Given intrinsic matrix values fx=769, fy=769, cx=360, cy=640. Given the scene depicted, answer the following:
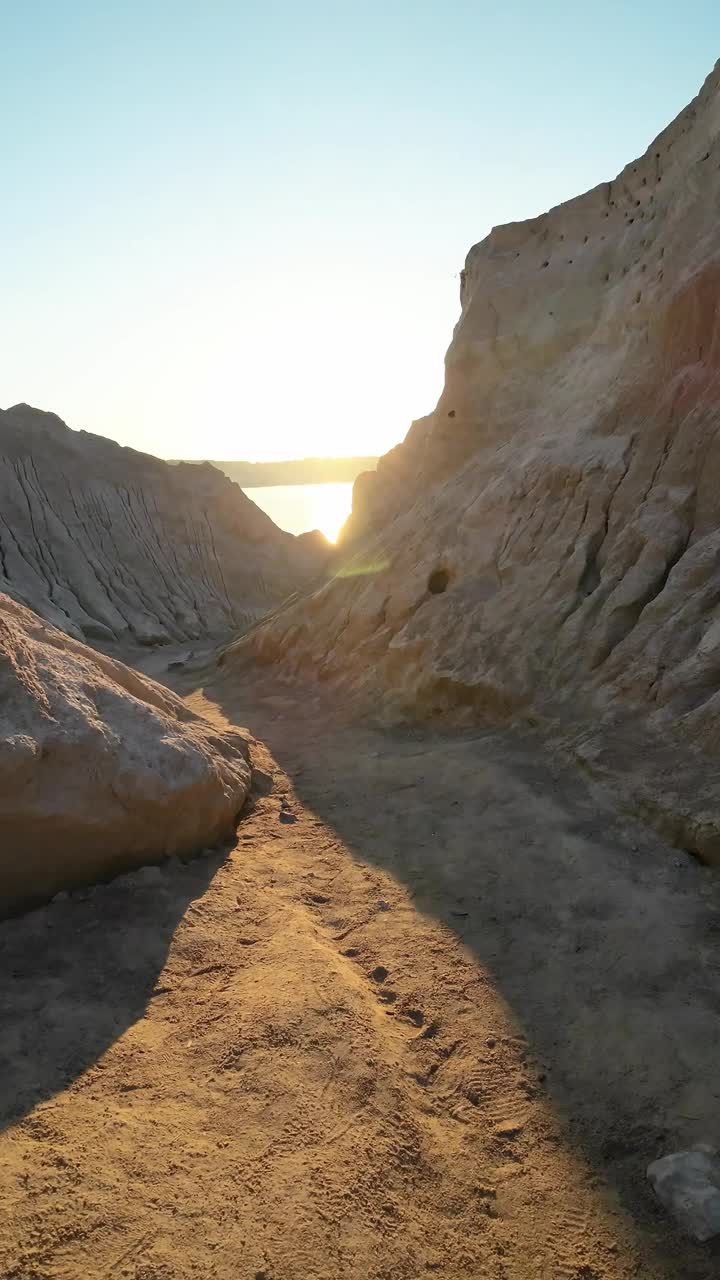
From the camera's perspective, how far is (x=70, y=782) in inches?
149

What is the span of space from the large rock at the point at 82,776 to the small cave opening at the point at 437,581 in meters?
3.99

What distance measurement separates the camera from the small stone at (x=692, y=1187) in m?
2.28

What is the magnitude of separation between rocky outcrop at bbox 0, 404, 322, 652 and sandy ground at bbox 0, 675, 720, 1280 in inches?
425

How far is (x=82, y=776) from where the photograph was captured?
3.85 meters

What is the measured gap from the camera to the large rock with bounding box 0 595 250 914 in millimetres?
3535

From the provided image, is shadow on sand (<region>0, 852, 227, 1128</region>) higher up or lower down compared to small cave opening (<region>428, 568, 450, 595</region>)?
lower down

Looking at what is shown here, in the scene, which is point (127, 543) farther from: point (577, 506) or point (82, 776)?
point (82, 776)

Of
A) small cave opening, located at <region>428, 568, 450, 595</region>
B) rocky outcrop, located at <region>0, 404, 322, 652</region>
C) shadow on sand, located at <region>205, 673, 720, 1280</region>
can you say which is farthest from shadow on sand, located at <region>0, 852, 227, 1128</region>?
rocky outcrop, located at <region>0, 404, 322, 652</region>

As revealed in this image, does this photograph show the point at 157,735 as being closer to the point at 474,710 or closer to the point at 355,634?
the point at 474,710

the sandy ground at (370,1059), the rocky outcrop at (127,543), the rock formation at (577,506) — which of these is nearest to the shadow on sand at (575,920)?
the sandy ground at (370,1059)

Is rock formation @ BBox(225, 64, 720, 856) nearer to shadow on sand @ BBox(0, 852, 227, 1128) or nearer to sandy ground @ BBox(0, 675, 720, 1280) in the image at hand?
sandy ground @ BBox(0, 675, 720, 1280)

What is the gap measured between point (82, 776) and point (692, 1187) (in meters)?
3.00

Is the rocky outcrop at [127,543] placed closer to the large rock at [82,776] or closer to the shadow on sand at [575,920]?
the large rock at [82,776]

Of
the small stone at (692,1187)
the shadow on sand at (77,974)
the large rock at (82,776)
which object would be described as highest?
the large rock at (82,776)
